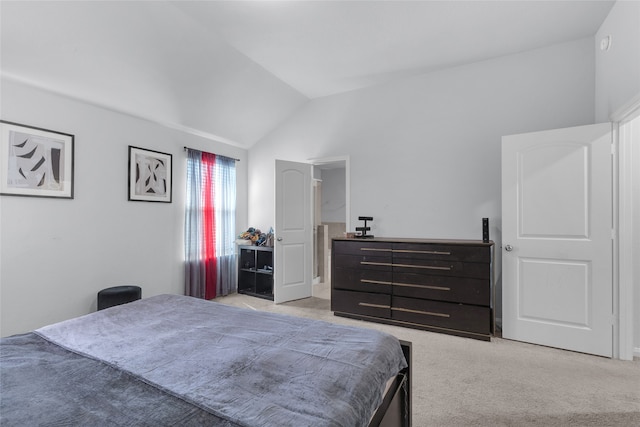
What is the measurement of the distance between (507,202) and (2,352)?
144 inches

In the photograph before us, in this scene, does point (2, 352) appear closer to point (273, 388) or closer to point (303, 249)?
point (273, 388)

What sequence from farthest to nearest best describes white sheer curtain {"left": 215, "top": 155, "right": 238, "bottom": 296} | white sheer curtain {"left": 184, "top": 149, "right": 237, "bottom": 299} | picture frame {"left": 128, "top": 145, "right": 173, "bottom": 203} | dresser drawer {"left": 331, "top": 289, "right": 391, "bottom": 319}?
1. white sheer curtain {"left": 215, "top": 155, "right": 238, "bottom": 296}
2. white sheer curtain {"left": 184, "top": 149, "right": 237, "bottom": 299}
3. picture frame {"left": 128, "top": 145, "right": 173, "bottom": 203}
4. dresser drawer {"left": 331, "top": 289, "right": 391, "bottom": 319}

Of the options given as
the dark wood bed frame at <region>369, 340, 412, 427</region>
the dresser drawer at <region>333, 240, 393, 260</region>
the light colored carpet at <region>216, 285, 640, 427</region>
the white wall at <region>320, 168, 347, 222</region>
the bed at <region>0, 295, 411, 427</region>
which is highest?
the white wall at <region>320, 168, 347, 222</region>

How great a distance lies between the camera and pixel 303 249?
4445 mm

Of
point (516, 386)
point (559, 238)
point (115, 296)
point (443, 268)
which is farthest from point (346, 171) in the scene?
point (115, 296)

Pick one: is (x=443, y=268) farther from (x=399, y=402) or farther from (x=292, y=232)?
(x=292, y=232)

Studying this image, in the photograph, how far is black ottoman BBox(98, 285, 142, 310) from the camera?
2885 mm

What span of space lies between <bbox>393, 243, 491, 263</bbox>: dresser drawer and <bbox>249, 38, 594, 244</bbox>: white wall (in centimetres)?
58

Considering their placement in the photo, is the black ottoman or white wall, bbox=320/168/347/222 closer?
the black ottoman

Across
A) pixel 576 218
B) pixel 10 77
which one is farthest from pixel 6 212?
pixel 576 218

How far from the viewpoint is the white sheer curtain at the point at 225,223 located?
444 centimetres

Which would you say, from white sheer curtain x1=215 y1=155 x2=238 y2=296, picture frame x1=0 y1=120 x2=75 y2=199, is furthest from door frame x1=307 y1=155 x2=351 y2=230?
picture frame x1=0 y1=120 x2=75 y2=199

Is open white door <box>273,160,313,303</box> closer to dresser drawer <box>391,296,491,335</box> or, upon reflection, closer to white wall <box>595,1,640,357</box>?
dresser drawer <box>391,296,491,335</box>

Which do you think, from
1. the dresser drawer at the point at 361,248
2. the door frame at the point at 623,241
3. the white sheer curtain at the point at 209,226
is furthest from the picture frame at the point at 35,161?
the door frame at the point at 623,241
